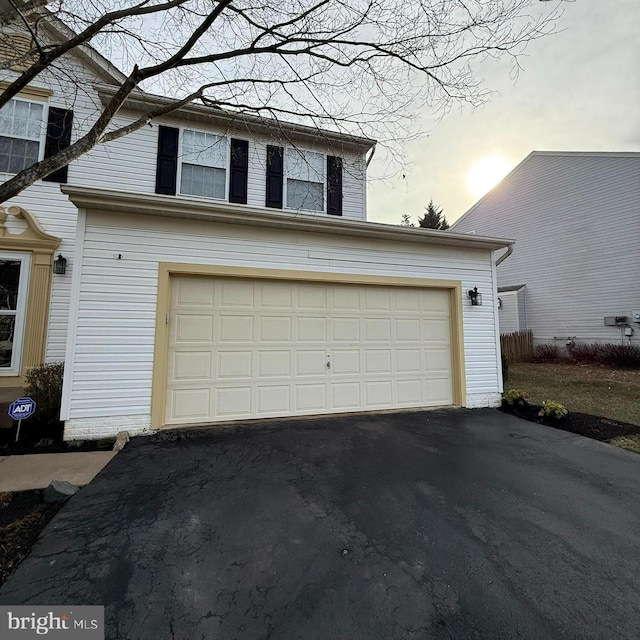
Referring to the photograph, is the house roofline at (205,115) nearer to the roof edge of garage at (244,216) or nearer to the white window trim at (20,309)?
the roof edge of garage at (244,216)

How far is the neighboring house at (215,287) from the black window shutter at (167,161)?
27 mm

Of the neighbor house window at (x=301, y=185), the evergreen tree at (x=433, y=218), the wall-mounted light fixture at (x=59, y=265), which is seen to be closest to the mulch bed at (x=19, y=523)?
the wall-mounted light fixture at (x=59, y=265)

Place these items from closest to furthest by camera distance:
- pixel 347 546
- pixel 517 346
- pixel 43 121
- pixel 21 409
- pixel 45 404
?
pixel 347 546
pixel 21 409
pixel 45 404
pixel 43 121
pixel 517 346

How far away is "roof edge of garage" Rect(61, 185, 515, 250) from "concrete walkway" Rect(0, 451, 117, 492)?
3267 mm

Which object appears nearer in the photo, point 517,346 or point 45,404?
point 45,404

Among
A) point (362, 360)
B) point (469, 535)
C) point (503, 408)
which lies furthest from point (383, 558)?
point (503, 408)

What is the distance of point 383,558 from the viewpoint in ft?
7.35

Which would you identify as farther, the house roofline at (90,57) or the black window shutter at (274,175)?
the black window shutter at (274,175)

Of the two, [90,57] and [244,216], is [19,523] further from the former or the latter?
[90,57]

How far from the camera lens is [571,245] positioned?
1312 cm

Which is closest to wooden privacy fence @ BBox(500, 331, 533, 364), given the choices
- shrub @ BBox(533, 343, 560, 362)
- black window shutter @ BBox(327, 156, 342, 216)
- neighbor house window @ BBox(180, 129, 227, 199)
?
shrub @ BBox(533, 343, 560, 362)

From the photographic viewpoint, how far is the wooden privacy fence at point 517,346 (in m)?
13.2

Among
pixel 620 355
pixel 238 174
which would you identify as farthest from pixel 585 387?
pixel 238 174

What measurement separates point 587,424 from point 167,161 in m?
9.25
